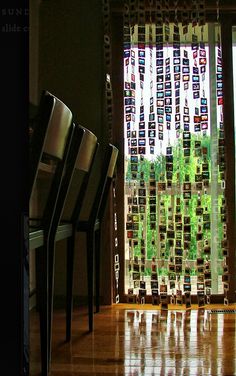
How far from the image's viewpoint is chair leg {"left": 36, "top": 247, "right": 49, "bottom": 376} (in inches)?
48.6

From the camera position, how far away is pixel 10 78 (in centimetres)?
73

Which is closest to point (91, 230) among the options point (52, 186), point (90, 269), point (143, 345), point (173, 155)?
point (90, 269)

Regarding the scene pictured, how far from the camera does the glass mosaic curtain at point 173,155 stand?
2547 mm

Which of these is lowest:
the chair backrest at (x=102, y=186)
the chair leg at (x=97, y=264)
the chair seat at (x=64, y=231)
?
the chair leg at (x=97, y=264)

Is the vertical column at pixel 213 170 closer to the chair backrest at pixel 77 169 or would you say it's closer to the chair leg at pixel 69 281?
the chair backrest at pixel 77 169

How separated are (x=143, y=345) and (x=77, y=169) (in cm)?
67

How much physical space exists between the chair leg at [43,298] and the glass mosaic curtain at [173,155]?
1.34 m

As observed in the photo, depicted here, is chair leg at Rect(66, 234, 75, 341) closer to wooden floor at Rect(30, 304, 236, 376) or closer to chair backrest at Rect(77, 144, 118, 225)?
wooden floor at Rect(30, 304, 236, 376)

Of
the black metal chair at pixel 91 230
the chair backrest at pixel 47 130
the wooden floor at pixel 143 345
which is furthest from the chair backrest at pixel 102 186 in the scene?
the chair backrest at pixel 47 130

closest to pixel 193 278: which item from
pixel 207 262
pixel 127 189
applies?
pixel 207 262

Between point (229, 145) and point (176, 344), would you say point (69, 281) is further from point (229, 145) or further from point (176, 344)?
point (229, 145)

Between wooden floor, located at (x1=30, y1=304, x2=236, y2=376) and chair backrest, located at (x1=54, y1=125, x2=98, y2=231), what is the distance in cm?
37

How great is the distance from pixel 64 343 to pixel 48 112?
0.91 meters

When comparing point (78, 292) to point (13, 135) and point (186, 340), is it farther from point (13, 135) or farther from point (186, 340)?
point (13, 135)
